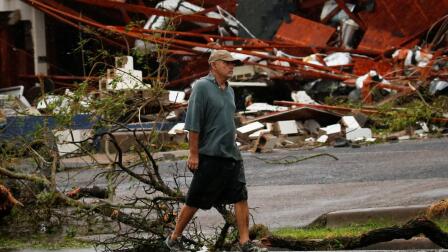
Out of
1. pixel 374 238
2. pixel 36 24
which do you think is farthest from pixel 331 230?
pixel 36 24

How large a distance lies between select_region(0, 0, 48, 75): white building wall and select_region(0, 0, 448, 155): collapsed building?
27 mm

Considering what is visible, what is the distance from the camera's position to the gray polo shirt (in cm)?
726

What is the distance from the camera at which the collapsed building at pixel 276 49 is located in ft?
63.4

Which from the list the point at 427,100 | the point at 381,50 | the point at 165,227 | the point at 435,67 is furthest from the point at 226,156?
the point at 381,50

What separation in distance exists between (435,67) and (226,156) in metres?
13.4

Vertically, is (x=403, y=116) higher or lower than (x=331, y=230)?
lower

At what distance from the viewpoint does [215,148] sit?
7.26m

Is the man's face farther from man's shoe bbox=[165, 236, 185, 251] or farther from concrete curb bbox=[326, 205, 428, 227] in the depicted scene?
concrete curb bbox=[326, 205, 428, 227]

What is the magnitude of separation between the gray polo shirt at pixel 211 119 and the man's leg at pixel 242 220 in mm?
358

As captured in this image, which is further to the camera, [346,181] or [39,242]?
[346,181]

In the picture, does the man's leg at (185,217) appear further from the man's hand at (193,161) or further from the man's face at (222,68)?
the man's face at (222,68)

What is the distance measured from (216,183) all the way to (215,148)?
0.26m

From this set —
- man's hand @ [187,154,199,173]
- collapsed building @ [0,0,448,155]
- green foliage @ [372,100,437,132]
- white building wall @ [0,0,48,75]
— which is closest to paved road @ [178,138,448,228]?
green foliage @ [372,100,437,132]

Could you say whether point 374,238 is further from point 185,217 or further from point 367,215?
point 367,215
